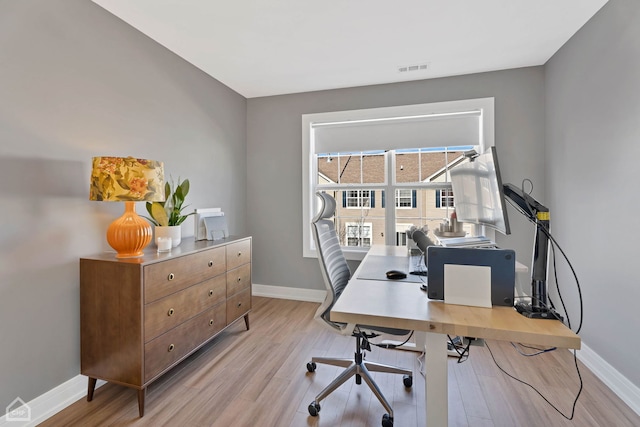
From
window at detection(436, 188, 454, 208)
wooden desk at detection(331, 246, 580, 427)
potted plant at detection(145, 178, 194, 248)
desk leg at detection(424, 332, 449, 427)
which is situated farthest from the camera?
window at detection(436, 188, 454, 208)

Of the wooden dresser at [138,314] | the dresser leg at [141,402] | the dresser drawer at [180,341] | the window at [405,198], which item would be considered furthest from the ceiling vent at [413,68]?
the dresser leg at [141,402]

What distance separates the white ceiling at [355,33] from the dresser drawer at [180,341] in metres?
2.17

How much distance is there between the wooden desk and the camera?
3.23ft

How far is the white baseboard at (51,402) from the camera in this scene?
156 centimetres

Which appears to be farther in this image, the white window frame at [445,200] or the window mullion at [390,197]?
the window mullion at [390,197]

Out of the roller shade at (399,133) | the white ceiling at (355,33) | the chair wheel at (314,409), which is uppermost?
the white ceiling at (355,33)

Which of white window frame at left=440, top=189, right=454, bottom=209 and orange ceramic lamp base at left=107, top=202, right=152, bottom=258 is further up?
white window frame at left=440, top=189, right=454, bottom=209

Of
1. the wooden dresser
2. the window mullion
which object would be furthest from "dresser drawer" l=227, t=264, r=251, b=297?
the window mullion

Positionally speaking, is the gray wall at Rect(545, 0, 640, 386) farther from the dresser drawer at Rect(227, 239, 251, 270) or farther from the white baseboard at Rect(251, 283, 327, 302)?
the dresser drawer at Rect(227, 239, 251, 270)

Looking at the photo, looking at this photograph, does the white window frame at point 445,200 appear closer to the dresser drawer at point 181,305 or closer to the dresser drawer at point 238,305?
the dresser drawer at point 238,305

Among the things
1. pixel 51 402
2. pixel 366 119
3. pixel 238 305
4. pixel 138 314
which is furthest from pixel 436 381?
pixel 366 119

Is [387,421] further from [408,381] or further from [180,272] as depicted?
[180,272]

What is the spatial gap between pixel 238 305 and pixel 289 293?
3.55ft

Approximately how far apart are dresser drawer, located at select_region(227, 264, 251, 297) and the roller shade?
169 centimetres
